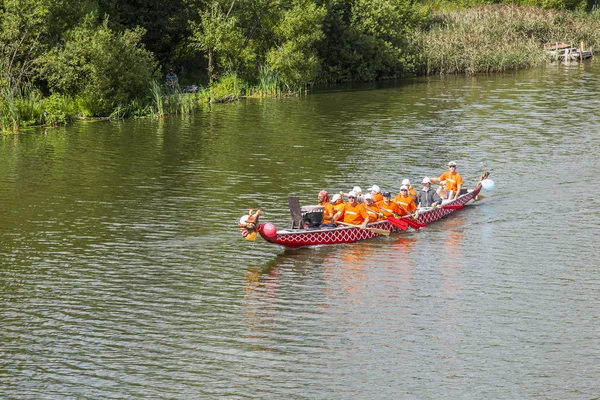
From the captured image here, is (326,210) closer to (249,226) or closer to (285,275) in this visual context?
(249,226)

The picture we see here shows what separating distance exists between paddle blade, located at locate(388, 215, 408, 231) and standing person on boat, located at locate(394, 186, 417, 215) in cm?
A: 53

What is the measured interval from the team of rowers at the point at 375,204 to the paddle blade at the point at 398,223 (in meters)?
0.16

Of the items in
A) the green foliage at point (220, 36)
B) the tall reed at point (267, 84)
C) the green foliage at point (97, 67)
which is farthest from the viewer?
the tall reed at point (267, 84)

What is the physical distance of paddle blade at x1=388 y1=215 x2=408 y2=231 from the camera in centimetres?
2933

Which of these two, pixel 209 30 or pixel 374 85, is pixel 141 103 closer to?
pixel 209 30

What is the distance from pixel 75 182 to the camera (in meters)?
36.7

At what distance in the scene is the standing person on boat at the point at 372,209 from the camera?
29.1 meters

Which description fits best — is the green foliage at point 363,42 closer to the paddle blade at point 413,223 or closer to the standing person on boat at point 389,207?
the paddle blade at point 413,223

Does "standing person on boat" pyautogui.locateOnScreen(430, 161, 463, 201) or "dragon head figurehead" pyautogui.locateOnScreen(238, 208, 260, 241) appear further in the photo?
"standing person on boat" pyautogui.locateOnScreen(430, 161, 463, 201)

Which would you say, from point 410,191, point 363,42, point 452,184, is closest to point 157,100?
point 363,42

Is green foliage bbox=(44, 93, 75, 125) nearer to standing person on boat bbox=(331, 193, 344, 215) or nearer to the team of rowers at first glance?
the team of rowers

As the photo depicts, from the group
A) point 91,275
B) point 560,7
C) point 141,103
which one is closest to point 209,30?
point 141,103

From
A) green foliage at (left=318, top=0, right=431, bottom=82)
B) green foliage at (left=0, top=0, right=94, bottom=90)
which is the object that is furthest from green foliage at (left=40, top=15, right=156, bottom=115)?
green foliage at (left=318, top=0, right=431, bottom=82)

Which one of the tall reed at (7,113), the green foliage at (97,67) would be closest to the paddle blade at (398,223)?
the green foliage at (97,67)
